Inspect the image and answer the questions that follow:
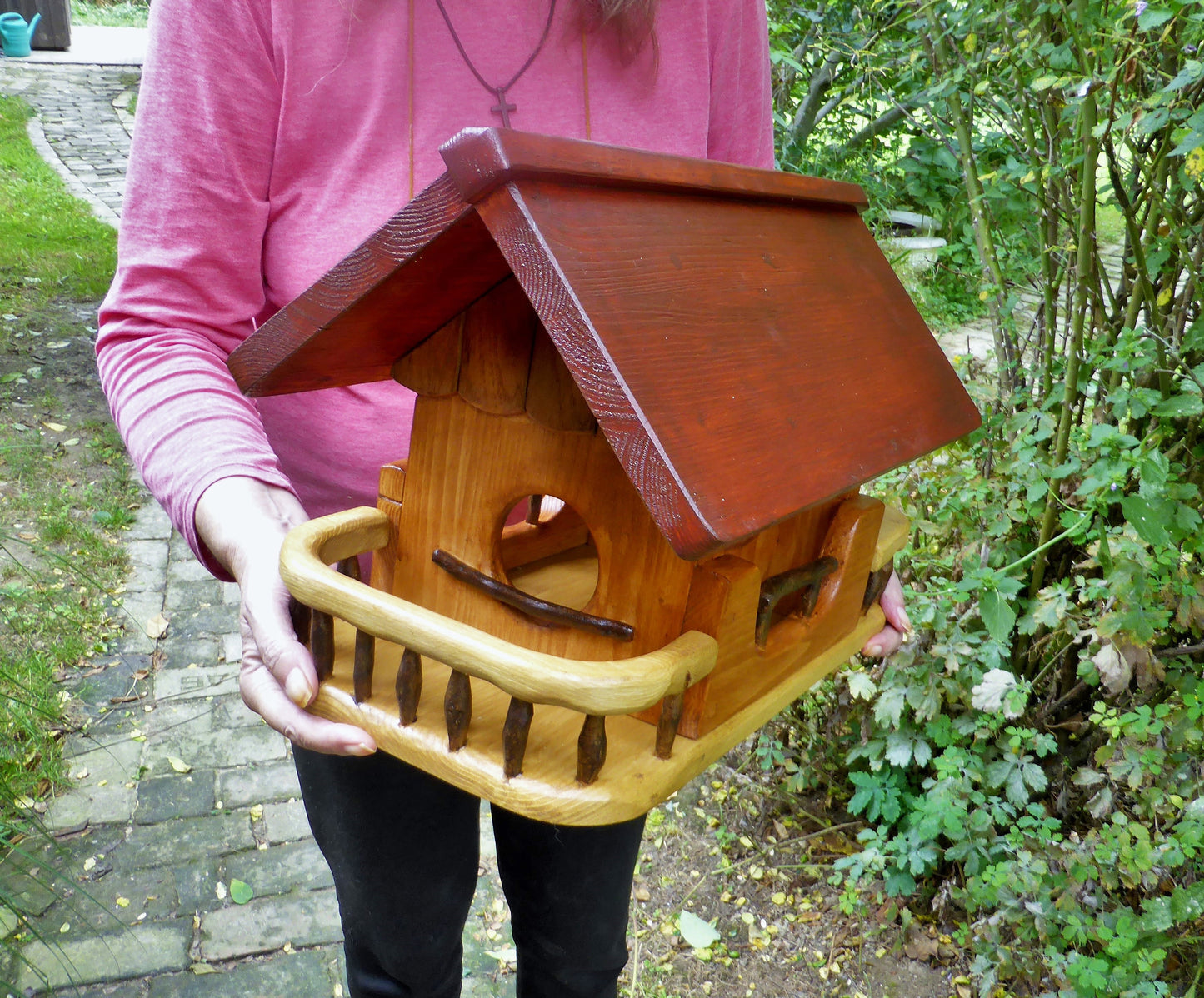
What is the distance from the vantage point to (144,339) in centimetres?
127

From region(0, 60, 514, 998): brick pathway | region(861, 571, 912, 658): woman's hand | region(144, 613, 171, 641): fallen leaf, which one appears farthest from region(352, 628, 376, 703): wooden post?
region(144, 613, 171, 641): fallen leaf

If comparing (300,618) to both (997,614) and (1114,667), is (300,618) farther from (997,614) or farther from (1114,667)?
(1114,667)

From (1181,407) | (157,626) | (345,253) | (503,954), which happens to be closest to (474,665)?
(345,253)

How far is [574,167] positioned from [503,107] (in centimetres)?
54

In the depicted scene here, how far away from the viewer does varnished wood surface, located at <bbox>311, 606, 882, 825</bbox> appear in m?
0.96

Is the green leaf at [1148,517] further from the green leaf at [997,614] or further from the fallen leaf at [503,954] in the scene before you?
the fallen leaf at [503,954]

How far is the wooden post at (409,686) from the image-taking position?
1.02m

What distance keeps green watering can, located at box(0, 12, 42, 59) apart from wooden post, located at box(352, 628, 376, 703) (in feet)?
54.9

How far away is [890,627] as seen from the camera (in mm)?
1515

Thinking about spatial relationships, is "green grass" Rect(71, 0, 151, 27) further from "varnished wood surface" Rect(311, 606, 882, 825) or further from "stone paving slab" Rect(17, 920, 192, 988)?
"varnished wood surface" Rect(311, 606, 882, 825)

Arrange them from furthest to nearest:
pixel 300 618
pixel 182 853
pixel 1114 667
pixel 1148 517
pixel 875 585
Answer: pixel 182 853 → pixel 1114 667 → pixel 1148 517 → pixel 875 585 → pixel 300 618

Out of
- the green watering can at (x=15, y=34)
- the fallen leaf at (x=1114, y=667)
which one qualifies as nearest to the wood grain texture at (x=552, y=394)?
the fallen leaf at (x=1114, y=667)

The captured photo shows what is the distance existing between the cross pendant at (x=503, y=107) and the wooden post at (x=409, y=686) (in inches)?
30.0

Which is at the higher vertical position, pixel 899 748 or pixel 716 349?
pixel 716 349
